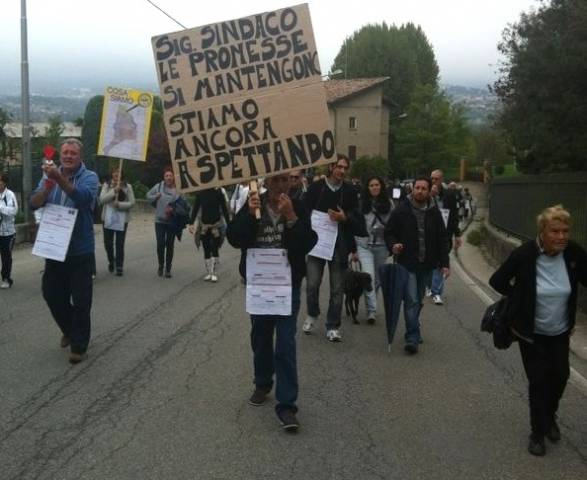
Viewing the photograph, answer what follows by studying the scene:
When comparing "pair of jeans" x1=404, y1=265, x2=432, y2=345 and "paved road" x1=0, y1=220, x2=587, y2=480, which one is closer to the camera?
"paved road" x1=0, y1=220, x2=587, y2=480

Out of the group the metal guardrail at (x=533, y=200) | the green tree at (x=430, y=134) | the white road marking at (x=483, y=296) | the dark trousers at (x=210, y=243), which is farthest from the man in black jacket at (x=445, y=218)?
the green tree at (x=430, y=134)

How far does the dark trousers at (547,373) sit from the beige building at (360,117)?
6956 cm

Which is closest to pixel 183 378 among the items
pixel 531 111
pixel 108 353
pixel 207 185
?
pixel 108 353

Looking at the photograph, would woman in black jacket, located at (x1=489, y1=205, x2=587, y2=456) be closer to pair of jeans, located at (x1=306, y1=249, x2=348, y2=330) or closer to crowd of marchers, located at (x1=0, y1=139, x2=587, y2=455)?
crowd of marchers, located at (x1=0, y1=139, x2=587, y2=455)

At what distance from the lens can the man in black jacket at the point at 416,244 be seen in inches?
306

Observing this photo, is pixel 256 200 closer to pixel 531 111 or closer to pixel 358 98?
pixel 531 111

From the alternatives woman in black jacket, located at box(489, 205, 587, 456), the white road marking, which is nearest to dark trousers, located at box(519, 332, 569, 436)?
woman in black jacket, located at box(489, 205, 587, 456)

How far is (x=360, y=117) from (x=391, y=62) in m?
10.4

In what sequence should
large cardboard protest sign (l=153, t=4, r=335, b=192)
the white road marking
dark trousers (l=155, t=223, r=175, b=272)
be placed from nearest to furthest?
large cardboard protest sign (l=153, t=4, r=335, b=192)
the white road marking
dark trousers (l=155, t=223, r=175, b=272)

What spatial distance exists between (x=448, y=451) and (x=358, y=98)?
71331 mm

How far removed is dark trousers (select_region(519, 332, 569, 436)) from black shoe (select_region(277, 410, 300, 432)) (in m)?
1.51

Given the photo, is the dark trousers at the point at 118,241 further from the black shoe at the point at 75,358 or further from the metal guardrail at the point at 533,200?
the metal guardrail at the point at 533,200

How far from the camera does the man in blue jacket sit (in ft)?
22.9

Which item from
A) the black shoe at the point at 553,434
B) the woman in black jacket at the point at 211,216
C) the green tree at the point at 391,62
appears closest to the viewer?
the black shoe at the point at 553,434
